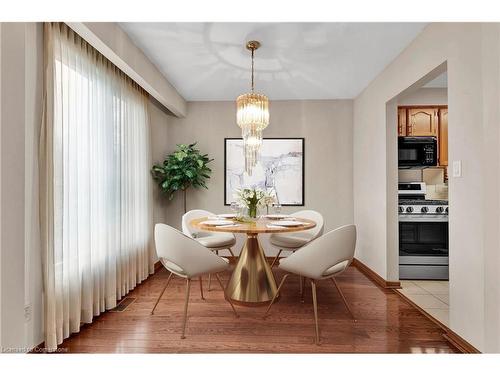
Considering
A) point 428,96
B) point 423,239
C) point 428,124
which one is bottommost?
point 423,239

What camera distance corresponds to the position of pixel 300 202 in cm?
402

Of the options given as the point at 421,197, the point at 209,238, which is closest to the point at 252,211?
the point at 209,238

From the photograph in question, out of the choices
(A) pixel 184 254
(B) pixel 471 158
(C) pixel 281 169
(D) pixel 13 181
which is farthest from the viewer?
(C) pixel 281 169

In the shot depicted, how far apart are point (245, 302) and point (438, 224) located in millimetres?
2580

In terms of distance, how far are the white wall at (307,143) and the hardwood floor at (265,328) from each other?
5.12ft

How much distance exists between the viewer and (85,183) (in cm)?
210

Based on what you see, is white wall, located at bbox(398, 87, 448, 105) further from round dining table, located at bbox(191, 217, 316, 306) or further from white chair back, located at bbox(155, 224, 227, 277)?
white chair back, located at bbox(155, 224, 227, 277)

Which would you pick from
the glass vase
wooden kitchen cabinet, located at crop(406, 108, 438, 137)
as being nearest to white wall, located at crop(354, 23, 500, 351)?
wooden kitchen cabinet, located at crop(406, 108, 438, 137)

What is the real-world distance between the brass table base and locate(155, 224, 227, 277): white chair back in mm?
519

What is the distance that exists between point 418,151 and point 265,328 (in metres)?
3.12

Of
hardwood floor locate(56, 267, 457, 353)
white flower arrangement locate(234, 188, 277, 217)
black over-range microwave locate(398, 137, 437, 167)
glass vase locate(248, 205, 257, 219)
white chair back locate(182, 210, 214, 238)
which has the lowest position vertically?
hardwood floor locate(56, 267, 457, 353)

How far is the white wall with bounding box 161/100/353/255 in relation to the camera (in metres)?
4.01

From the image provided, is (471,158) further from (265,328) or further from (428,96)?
(428,96)
